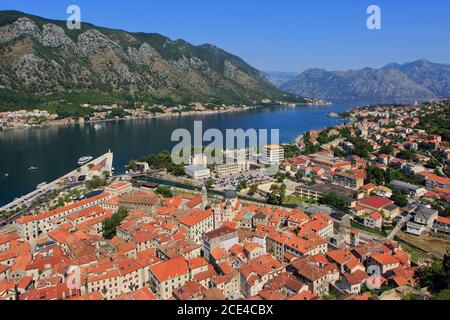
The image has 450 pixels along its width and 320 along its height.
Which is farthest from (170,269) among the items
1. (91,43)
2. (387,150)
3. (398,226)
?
(91,43)

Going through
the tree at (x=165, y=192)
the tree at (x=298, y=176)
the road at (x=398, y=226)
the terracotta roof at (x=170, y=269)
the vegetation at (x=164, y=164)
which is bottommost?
the road at (x=398, y=226)

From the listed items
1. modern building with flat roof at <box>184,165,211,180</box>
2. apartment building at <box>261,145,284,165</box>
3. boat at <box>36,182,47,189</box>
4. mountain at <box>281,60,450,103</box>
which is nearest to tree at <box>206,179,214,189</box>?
modern building with flat roof at <box>184,165,211,180</box>

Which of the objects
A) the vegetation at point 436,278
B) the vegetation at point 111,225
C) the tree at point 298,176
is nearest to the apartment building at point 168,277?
the vegetation at point 111,225

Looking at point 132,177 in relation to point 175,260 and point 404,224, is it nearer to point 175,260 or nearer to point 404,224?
point 175,260

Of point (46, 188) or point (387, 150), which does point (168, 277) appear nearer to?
point (46, 188)

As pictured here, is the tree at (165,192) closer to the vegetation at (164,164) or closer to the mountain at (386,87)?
the vegetation at (164,164)

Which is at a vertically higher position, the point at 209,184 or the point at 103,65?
the point at 103,65
